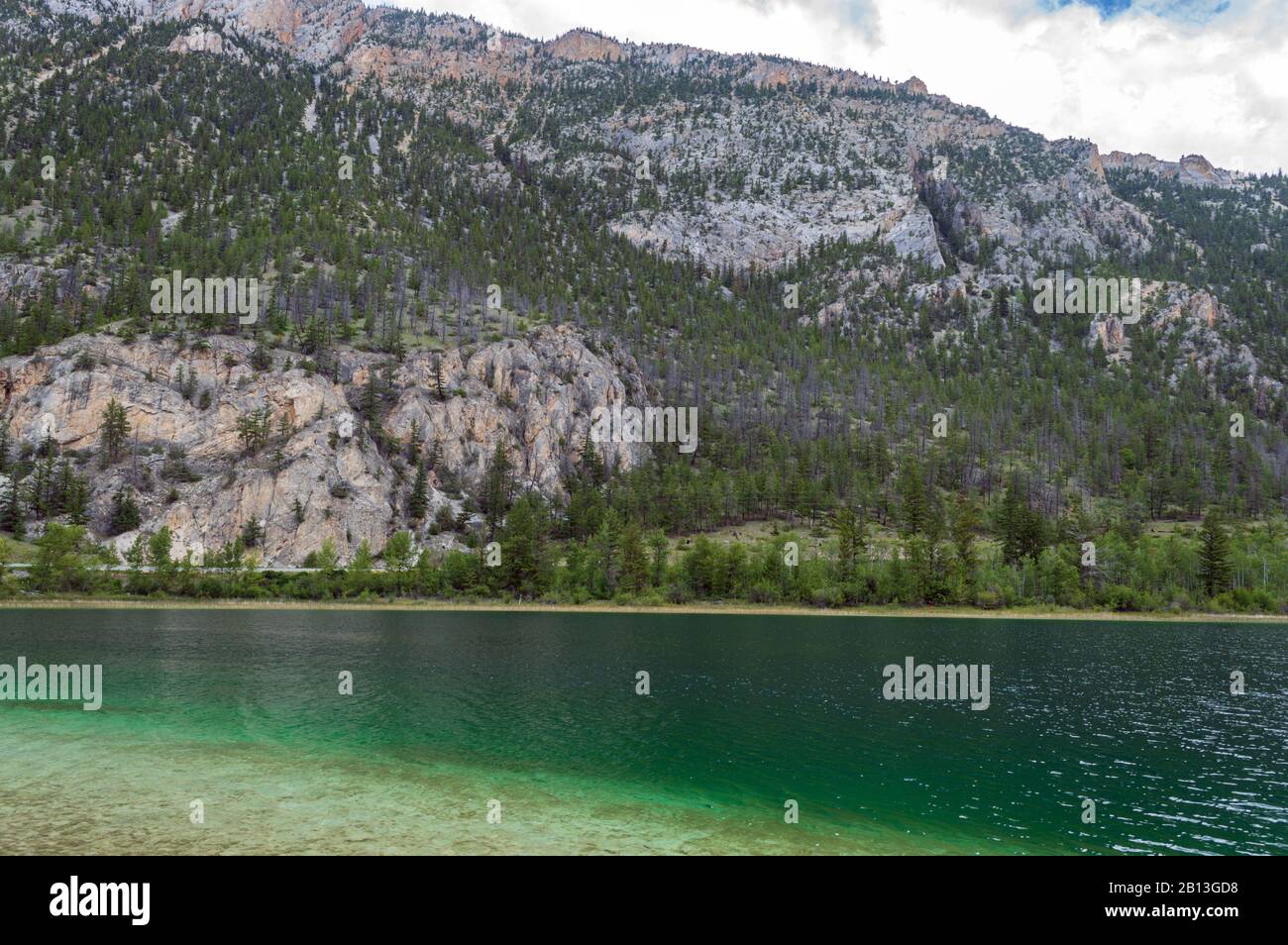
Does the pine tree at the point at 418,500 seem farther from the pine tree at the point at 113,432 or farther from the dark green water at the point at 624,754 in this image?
the dark green water at the point at 624,754

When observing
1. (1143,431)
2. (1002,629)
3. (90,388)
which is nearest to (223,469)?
(90,388)

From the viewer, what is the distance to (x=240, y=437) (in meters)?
133

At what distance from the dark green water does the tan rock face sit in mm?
63854

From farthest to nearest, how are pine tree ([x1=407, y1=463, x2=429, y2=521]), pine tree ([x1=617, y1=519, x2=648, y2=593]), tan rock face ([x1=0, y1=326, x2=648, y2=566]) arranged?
pine tree ([x1=407, y1=463, x2=429, y2=521]) < tan rock face ([x1=0, y1=326, x2=648, y2=566]) < pine tree ([x1=617, y1=519, x2=648, y2=593])

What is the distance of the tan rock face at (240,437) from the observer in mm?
123250

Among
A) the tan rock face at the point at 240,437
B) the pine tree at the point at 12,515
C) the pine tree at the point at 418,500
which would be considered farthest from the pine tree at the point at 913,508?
the pine tree at the point at 12,515

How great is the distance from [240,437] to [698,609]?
91021 millimetres

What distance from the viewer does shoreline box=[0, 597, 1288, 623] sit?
340ft

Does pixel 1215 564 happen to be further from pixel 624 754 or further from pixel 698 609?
pixel 624 754

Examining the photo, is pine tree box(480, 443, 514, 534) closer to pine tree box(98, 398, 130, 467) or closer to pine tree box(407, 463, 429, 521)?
pine tree box(407, 463, 429, 521)

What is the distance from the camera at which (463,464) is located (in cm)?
15388

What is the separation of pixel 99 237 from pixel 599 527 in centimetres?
14469

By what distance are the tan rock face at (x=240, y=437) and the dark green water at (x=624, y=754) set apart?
6385cm

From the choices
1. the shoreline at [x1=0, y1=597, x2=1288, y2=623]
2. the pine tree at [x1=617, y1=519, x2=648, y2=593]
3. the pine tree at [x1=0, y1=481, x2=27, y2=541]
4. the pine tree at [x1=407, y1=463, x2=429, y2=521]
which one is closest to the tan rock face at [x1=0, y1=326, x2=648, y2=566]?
the pine tree at [x1=407, y1=463, x2=429, y2=521]
